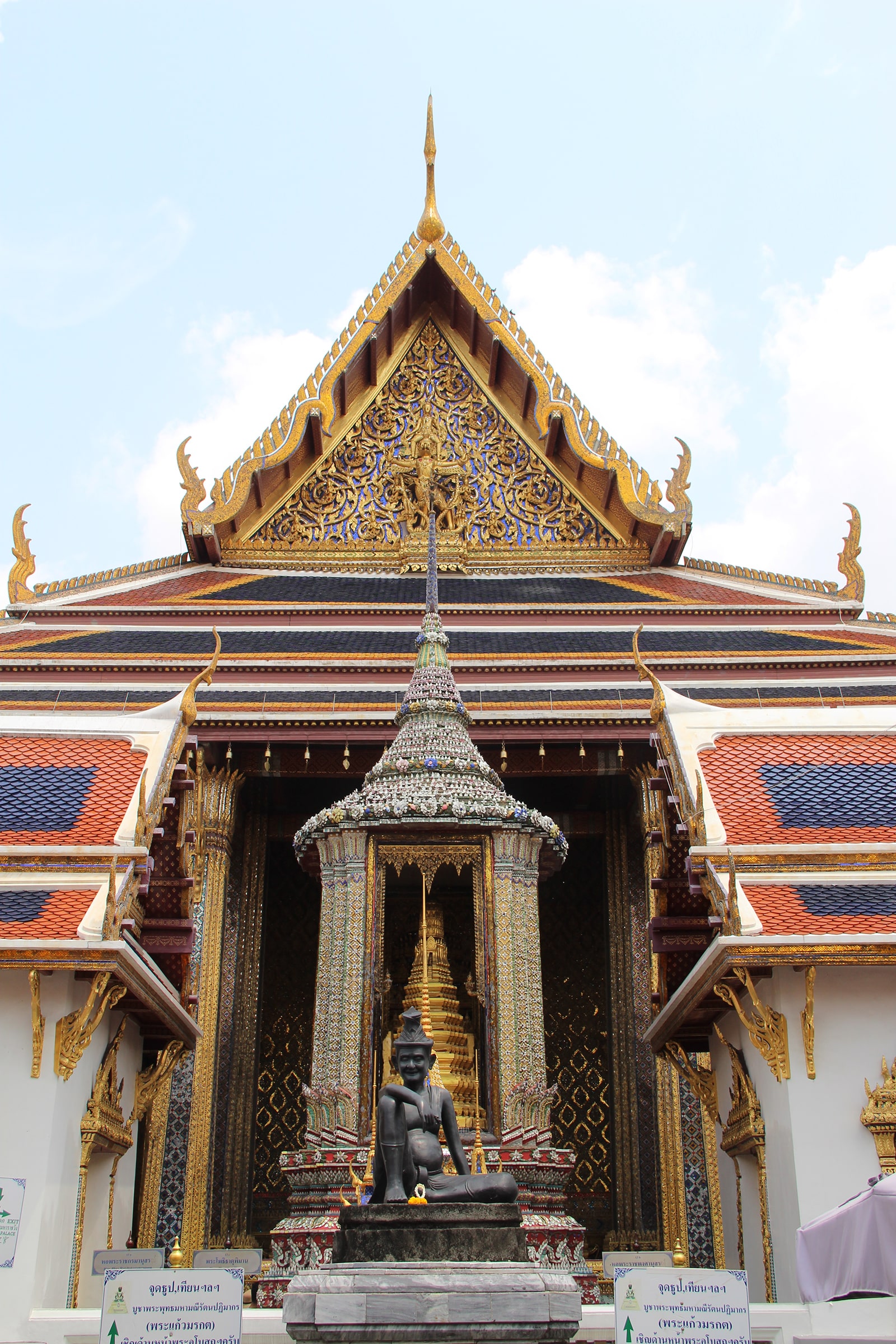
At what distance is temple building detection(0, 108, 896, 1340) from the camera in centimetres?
530

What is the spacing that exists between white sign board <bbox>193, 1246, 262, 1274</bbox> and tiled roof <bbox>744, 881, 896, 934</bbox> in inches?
109

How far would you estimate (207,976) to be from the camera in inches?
325

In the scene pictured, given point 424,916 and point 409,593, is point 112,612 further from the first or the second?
point 424,916

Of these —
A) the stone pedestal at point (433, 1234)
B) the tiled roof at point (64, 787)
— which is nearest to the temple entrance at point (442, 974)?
the tiled roof at point (64, 787)

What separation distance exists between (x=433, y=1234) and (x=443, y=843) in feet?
8.49

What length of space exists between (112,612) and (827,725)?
5639mm

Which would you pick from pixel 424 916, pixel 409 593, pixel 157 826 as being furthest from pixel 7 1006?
pixel 409 593

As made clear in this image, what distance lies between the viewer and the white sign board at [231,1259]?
6.06 meters

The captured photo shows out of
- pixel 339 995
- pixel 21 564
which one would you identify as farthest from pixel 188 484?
pixel 339 995

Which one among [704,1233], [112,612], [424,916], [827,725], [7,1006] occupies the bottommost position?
[704,1233]

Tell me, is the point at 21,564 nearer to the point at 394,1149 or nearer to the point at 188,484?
the point at 188,484

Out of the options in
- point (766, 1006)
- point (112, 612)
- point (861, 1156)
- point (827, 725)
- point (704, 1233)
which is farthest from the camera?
point (112, 612)

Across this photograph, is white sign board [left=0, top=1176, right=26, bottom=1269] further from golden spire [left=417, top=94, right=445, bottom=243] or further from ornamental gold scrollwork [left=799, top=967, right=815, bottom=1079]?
golden spire [left=417, top=94, right=445, bottom=243]

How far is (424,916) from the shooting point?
6445 mm
